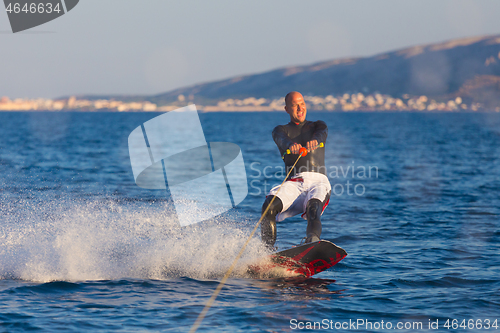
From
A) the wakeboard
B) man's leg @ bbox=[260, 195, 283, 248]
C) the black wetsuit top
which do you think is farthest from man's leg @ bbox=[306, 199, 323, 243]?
the black wetsuit top

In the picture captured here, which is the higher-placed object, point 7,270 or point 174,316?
point 7,270

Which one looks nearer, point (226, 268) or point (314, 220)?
point (314, 220)

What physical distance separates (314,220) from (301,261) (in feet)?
2.79

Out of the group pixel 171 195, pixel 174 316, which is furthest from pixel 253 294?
pixel 171 195

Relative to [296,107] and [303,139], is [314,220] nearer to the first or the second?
[303,139]

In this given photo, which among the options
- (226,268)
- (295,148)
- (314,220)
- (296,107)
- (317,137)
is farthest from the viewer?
(226,268)

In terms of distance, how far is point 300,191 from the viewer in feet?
29.7

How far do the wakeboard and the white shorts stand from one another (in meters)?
0.65

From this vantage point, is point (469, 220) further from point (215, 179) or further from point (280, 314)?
point (215, 179)

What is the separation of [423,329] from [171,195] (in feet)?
44.4

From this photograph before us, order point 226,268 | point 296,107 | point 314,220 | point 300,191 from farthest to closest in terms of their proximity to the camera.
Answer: point 226,268
point 296,107
point 300,191
point 314,220

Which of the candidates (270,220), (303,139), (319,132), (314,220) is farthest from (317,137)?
(270,220)

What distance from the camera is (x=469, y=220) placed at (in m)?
15.1

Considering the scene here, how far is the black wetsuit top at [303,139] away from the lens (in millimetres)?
9078
